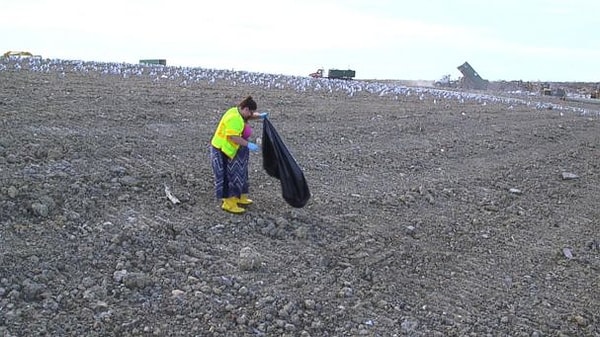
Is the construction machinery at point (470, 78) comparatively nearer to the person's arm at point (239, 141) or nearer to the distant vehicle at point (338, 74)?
the distant vehicle at point (338, 74)

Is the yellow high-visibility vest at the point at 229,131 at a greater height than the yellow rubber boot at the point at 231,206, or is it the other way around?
the yellow high-visibility vest at the point at 229,131

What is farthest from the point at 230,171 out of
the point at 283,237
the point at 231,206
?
the point at 283,237

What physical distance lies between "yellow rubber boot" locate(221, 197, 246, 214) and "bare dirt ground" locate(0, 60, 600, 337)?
0.33ft

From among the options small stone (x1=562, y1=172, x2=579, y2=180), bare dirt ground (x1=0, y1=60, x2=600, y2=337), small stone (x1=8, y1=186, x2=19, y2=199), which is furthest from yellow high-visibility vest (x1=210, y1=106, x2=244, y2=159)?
small stone (x1=562, y1=172, x2=579, y2=180)

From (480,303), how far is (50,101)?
8.83 meters

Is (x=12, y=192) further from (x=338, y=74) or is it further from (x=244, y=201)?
(x=338, y=74)

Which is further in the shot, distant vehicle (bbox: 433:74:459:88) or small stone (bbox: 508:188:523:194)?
distant vehicle (bbox: 433:74:459:88)

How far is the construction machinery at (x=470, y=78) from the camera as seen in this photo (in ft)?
131

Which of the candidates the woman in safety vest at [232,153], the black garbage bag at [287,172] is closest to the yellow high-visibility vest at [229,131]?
the woman in safety vest at [232,153]

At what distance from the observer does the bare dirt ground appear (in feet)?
15.7

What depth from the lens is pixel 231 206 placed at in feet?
22.2

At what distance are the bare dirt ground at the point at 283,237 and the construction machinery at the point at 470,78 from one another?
2884cm

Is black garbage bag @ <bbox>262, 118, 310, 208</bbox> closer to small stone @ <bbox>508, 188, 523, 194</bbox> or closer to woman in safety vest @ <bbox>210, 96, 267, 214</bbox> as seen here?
woman in safety vest @ <bbox>210, 96, 267, 214</bbox>

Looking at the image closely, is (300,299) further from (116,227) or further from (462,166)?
(462,166)
